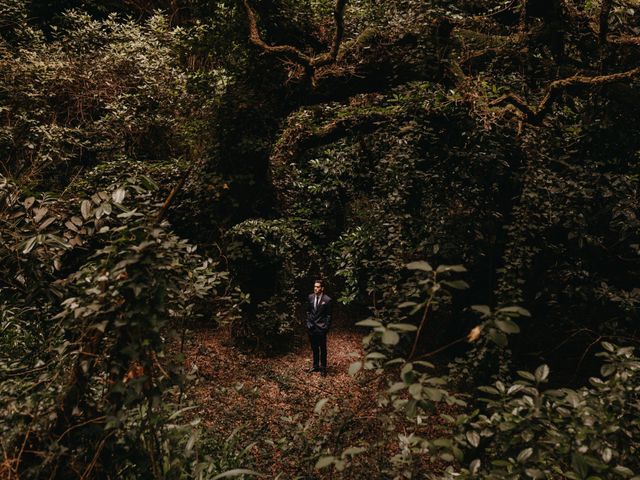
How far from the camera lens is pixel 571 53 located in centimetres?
595

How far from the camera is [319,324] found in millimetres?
7328

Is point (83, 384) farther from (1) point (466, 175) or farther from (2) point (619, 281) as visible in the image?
(2) point (619, 281)

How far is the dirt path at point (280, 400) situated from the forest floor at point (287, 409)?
0.01 m

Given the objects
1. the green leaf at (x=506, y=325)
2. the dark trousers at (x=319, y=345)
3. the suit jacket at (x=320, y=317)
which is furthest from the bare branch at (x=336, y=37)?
the green leaf at (x=506, y=325)

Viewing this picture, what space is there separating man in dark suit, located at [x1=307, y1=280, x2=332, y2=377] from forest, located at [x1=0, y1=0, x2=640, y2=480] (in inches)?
2.3

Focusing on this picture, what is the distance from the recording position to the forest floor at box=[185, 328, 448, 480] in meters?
3.42

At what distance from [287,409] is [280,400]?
1.04 ft

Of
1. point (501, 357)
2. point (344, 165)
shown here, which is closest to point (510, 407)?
point (501, 357)

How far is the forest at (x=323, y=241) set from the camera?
2068 millimetres

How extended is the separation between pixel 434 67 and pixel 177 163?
4.92 meters

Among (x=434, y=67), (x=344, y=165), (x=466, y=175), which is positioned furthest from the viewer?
(x=344, y=165)

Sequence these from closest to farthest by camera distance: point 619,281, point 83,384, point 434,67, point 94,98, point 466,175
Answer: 1. point 83,384
2. point 619,281
3. point 466,175
4. point 434,67
5. point 94,98

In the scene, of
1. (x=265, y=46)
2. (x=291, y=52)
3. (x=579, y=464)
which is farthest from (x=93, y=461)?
(x=291, y=52)

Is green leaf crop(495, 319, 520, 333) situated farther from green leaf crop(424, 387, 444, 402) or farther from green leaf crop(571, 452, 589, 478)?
green leaf crop(571, 452, 589, 478)
